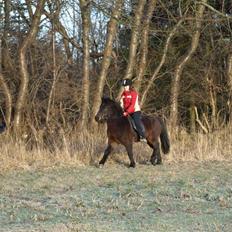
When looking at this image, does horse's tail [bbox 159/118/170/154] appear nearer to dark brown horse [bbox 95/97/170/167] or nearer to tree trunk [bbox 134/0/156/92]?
dark brown horse [bbox 95/97/170/167]

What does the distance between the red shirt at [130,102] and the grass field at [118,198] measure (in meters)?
1.31

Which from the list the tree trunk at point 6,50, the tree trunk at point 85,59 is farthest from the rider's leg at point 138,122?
the tree trunk at point 6,50

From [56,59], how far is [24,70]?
2242 millimetres

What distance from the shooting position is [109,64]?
67.9 ft

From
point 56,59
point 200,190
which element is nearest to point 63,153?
point 200,190

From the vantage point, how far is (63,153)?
1419 cm

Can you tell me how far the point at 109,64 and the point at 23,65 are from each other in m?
3.00

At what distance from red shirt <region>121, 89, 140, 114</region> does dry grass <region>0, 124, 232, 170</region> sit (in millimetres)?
1371

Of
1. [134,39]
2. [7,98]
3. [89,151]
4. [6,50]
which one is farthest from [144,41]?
[89,151]

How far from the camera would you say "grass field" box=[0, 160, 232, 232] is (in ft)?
23.8

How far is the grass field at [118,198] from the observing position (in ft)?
23.8

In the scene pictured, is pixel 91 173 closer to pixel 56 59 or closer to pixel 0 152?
pixel 0 152

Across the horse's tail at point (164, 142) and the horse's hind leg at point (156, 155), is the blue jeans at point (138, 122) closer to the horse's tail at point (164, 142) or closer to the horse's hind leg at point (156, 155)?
the horse's hind leg at point (156, 155)

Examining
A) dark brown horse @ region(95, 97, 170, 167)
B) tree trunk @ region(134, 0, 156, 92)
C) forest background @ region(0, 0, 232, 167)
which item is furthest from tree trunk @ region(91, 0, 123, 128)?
dark brown horse @ region(95, 97, 170, 167)
